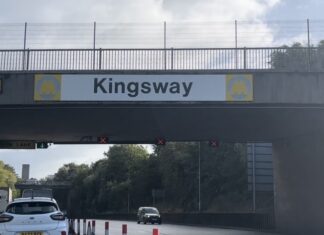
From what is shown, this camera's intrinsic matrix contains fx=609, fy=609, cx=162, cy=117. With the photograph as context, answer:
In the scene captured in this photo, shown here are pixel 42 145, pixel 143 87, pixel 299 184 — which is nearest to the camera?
pixel 143 87

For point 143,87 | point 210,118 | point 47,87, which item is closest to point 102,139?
point 210,118

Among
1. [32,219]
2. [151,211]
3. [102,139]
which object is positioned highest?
[102,139]

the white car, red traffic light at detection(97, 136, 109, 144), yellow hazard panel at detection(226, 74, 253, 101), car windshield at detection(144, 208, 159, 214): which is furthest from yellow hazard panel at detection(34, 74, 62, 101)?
car windshield at detection(144, 208, 159, 214)

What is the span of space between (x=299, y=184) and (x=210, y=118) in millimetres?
5976

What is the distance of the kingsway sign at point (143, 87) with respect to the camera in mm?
21797

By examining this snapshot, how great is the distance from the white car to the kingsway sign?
597 cm

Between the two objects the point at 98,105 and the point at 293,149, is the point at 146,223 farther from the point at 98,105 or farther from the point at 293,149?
the point at 98,105

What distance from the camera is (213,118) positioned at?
25.8 m

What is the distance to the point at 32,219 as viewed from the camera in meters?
16.2

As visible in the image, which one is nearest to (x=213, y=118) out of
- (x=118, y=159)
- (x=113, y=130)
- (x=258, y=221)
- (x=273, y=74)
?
(x=273, y=74)

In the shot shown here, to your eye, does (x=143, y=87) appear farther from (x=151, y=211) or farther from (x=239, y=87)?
(x=151, y=211)

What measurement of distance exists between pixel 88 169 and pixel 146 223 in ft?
308

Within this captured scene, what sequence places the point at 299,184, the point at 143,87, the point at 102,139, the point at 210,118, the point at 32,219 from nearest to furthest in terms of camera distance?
the point at 32,219 → the point at 143,87 → the point at 210,118 → the point at 299,184 → the point at 102,139

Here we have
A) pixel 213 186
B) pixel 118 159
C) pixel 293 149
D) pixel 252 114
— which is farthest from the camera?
pixel 118 159
